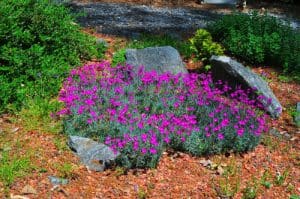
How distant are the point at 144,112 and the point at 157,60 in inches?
65.4

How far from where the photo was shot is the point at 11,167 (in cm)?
590

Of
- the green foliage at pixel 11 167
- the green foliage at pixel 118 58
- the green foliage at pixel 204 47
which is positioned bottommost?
the green foliage at pixel 11 167

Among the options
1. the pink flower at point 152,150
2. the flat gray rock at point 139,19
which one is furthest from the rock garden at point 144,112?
the flat gray rock at point 139,19

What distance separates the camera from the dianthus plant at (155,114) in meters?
6.52

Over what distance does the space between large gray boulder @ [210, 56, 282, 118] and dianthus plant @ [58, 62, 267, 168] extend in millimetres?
213

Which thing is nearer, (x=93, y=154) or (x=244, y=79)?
(x=93, y=154)

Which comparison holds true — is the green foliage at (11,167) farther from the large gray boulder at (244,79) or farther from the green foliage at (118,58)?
the large gray boulder at (244,79)

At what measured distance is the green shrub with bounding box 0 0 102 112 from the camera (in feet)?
25.3

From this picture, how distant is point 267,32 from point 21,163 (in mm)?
6133

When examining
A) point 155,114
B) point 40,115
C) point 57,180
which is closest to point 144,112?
point 155,114

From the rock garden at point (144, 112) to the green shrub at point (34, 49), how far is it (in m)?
0.02

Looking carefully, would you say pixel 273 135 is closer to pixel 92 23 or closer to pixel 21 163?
pixel 21 163

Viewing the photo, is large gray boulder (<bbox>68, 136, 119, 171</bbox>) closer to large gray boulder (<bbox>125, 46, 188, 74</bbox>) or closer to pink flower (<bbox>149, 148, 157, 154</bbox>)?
pink flower (<bbox>149, 148, 157, 154</bbox>)

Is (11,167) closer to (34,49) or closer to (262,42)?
(34,49)
